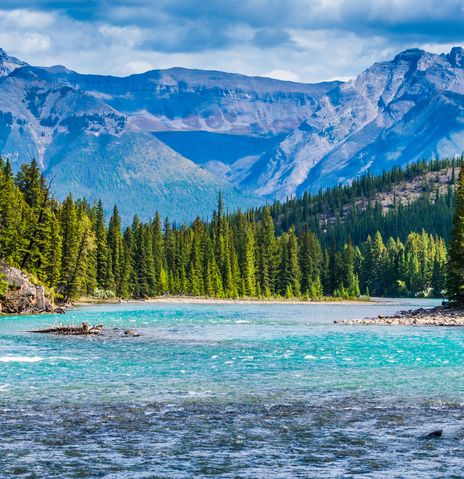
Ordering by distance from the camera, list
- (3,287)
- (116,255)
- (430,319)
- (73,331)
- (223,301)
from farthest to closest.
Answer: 1. (223,301)
2. (116,255)
3. (3,287)
4. (430,319)
5. (73,331)

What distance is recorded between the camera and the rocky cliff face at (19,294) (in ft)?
321

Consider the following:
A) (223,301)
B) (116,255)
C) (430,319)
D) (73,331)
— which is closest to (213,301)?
(223,301)

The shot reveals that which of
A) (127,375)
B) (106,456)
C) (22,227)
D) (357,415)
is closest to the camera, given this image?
(106,456)

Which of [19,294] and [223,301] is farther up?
[19,294]

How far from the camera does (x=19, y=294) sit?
100000 millimetres

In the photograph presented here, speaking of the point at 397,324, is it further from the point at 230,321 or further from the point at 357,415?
the point at 357,415

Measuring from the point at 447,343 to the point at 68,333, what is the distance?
1237 inches

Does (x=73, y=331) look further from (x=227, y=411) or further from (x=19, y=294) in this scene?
(x=227, y=411)

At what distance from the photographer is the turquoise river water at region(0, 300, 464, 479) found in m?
24.0

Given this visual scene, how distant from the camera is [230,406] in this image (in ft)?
109

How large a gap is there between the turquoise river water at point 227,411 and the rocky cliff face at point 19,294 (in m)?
38.5

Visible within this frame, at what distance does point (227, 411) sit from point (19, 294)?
238 ft

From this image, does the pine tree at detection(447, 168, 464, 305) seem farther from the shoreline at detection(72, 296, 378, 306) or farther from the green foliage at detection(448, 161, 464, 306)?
the shoreline at detection(72, 296, 378, 306)

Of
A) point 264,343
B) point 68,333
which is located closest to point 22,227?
point 68,333
